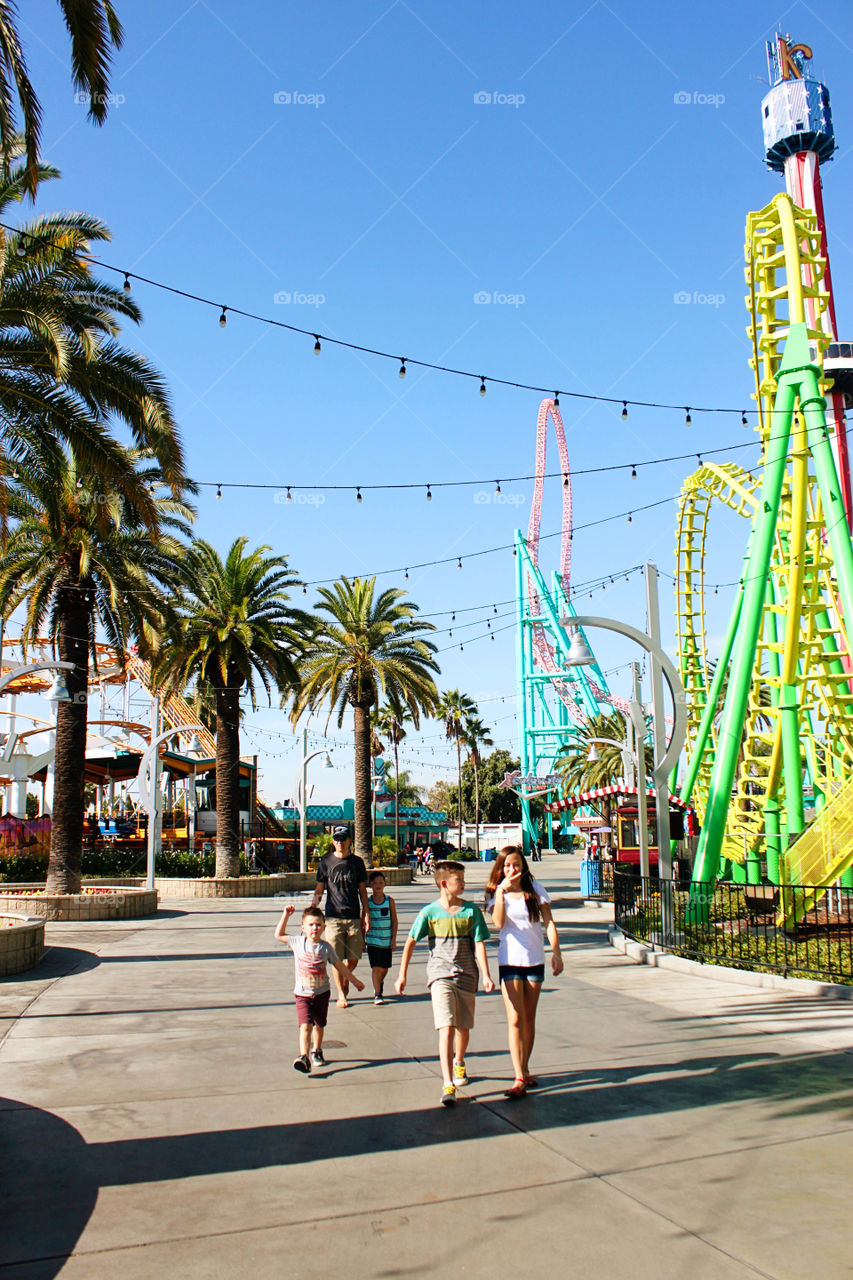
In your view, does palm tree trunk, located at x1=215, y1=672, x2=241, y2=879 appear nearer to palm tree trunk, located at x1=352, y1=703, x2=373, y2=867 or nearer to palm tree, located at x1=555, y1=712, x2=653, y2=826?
palm tree trunk, located at x1=352, y1=703, x2=373, y2=867

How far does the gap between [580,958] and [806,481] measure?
9.39 m

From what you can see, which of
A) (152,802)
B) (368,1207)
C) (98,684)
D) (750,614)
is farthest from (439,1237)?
(98,684)

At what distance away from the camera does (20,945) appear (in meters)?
12.2

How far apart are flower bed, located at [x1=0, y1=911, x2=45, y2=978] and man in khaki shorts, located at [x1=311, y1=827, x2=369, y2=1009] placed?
426 cm

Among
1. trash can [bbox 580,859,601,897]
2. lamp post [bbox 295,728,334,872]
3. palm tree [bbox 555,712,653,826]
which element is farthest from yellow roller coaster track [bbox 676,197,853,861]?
palm tree [bbox 555,712,653,826]

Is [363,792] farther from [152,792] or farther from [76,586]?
[76,586]

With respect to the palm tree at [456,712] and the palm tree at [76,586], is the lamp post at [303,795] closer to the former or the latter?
the palm tree at [76,586]

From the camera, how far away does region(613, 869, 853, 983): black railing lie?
12297mm

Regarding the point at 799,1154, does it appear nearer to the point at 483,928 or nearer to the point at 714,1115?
the point at 714,1115

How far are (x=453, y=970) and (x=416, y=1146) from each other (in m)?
1.33

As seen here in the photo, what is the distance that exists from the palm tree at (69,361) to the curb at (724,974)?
375 inches

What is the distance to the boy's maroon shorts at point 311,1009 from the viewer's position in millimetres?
7320

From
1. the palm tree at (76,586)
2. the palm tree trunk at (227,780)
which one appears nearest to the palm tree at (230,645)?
the palm tree trunk at (227,780)

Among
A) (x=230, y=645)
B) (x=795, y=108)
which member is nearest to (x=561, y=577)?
(x=795, y=108)
